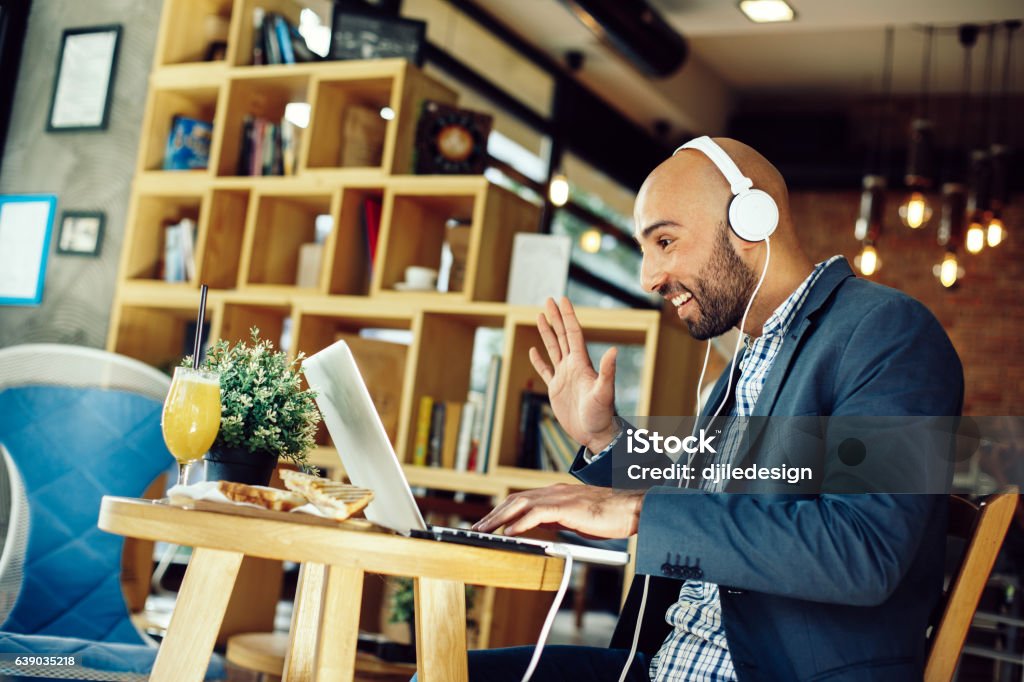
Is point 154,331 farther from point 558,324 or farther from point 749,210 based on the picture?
point 749,210

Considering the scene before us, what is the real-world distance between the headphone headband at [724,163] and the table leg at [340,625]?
741mm

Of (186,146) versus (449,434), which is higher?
(186,146)

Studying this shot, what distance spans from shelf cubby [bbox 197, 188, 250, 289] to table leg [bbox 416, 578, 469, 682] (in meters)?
2.72

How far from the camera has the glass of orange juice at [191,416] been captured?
4.50 ft

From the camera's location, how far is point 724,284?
1.51m

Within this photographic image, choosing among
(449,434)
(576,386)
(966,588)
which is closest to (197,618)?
(576,386)

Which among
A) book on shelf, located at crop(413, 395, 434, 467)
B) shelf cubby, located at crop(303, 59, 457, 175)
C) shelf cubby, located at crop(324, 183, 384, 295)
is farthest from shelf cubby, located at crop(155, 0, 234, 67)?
book on shelf, located at crop(413, 395, 434, 467)

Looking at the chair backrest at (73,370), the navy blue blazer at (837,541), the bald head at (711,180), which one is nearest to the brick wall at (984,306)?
the chair backrest at (73,370)

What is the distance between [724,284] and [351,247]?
93.4 inches

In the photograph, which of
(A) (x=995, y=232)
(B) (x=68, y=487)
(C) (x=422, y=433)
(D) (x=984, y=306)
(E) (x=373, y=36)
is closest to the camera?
(B) (x=68, y=487)

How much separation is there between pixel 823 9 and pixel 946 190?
1.17 metres

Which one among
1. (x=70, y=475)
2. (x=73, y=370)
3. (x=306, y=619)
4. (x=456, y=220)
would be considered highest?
(x=456, y=220)

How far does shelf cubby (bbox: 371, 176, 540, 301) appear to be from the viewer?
3.41 metres

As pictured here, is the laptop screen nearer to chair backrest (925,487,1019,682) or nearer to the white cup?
chair backrest (925,487,1019,682)
